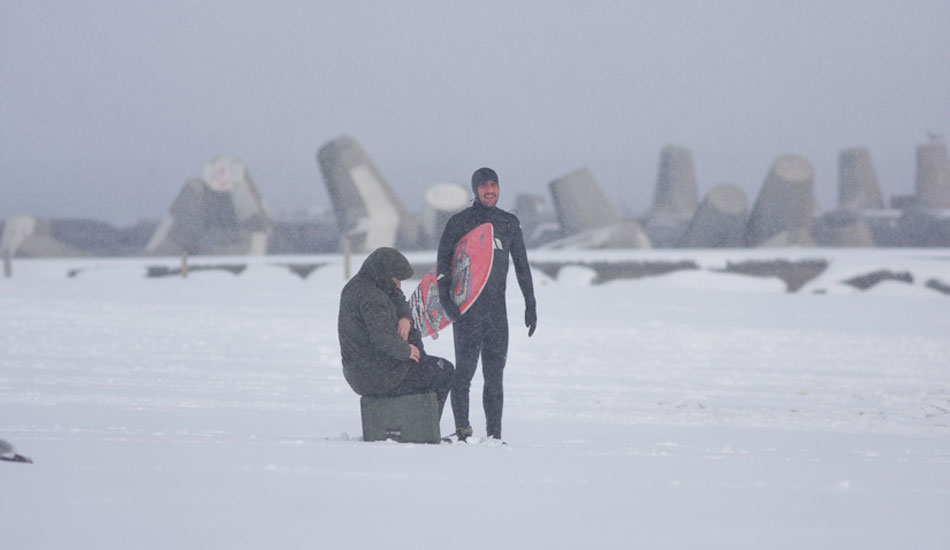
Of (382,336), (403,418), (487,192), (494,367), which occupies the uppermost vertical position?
(487,192)

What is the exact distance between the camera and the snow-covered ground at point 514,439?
270 centimetres

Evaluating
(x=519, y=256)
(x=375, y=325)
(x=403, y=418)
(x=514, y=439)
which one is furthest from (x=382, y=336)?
(x=514, y=439)

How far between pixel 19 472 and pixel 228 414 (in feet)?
7.07

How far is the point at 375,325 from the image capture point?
12.3 ft

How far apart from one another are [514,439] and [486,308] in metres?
0.85

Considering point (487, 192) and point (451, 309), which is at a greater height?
point (487, 192)

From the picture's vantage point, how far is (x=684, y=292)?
15.6 meters

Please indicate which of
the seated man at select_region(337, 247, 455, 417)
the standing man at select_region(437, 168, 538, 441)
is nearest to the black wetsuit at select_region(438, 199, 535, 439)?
the standing man at select_region(437, 168, 538, 441)

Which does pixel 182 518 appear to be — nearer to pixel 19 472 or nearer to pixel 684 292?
pixel 19 472

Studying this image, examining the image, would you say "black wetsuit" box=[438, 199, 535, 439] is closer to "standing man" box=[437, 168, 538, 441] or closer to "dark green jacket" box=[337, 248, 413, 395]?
"standing man" box=[437, 168, 538, 441]

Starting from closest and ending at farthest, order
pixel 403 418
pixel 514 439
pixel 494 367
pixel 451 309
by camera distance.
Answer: pixel 403 418, pixel 451 309, pixel 494 367, pixel 514 439

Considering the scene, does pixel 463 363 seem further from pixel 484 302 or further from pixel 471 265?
pixel 471 265

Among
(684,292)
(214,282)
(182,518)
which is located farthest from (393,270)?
(214,282)

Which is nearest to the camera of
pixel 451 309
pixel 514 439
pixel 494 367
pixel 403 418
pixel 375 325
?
pixel 375 325
